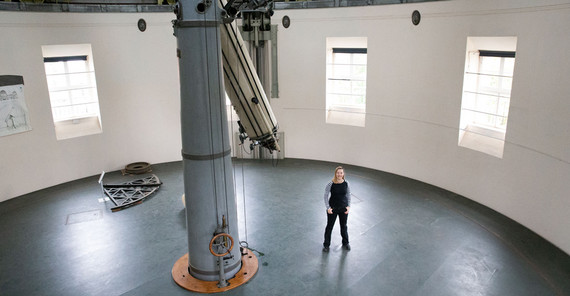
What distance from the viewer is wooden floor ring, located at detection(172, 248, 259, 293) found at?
6.00 m

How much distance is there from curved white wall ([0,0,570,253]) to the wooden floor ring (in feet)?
14.9

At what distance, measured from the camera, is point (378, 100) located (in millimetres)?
10125

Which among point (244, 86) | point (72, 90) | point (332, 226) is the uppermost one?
point (244, 86)

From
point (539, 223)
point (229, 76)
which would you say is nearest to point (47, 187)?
point (229, 76)

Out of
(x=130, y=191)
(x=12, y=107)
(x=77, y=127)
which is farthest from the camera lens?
(x=77, y=127)

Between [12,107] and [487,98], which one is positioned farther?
[12,107]

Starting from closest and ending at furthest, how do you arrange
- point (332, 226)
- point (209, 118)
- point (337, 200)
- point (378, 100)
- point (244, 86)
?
point (209, 118), point (244, 86), point (337, 200), point (332, 226), point (378, 100)

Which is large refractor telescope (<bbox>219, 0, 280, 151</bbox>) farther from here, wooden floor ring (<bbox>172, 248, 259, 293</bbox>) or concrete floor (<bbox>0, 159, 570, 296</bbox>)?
wooden floor ring (<bbox>172, 248, 259, 293</bbox>)

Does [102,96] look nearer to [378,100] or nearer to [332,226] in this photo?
[378,100]

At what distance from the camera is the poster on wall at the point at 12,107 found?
28.8 feet

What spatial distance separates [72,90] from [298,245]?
6.65 metres

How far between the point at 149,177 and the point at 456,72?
669 centimetres

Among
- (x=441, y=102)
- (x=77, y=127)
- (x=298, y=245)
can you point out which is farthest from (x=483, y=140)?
(x=77, y=127)

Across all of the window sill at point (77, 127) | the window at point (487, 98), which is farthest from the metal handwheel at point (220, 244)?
the window sill at point (77, 127)
